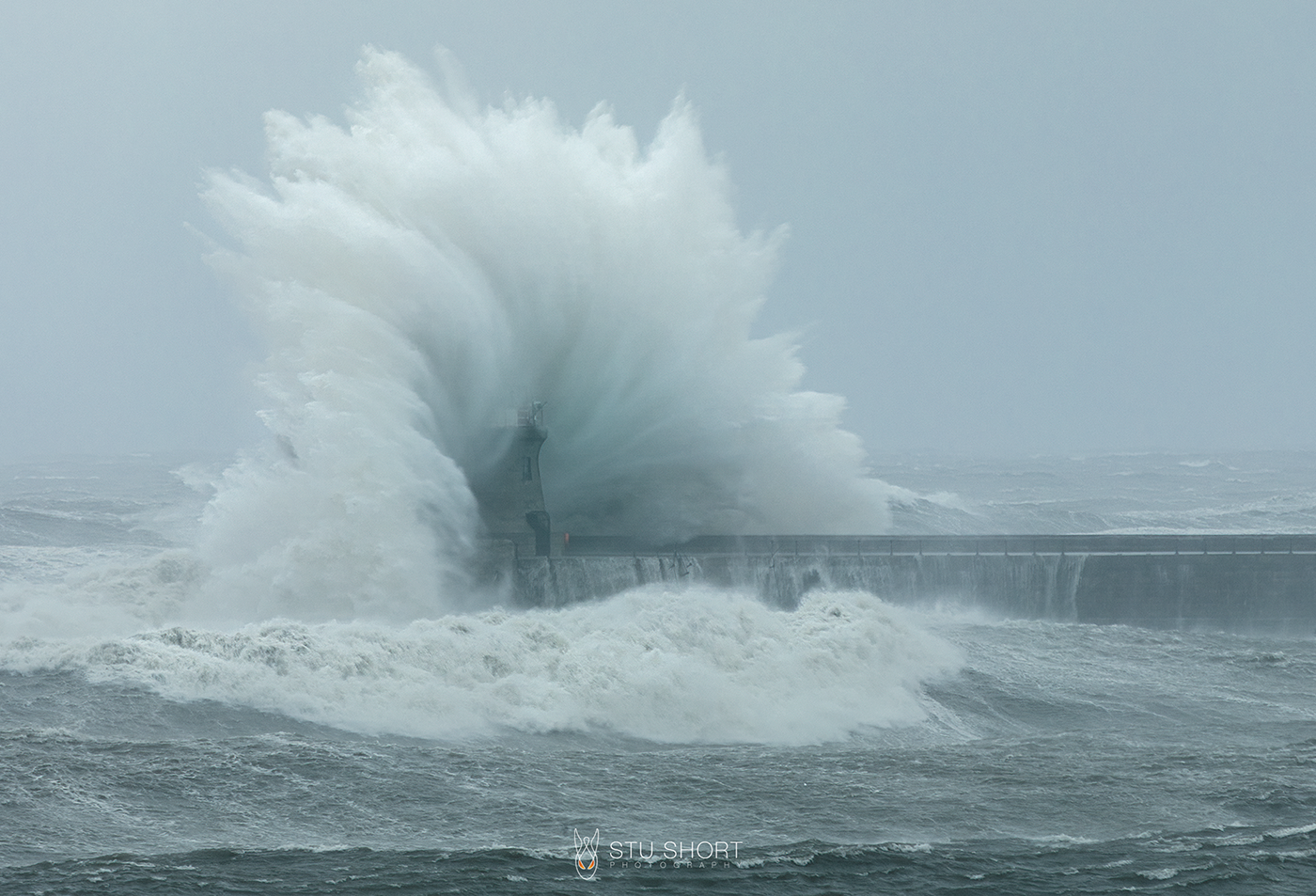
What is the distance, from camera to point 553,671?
55.8ft

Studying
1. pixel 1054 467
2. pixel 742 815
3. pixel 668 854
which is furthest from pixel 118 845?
pixel 1054 467

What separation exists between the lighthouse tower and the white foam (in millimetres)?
5451

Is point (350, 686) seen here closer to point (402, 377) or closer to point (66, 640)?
point (66, 640)

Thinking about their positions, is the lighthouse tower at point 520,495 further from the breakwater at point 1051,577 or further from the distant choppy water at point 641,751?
the distant choppy water at point 641,751

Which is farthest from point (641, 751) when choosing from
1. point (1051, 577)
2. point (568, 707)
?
point (1051, 577)

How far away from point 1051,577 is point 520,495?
431 inches

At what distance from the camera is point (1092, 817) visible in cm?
1211

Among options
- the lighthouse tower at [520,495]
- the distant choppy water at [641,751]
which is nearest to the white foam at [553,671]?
the distant choppy water at [641,751]

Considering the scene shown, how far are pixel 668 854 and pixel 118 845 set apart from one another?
4.66m

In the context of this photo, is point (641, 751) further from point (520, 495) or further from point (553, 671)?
point (520, 495)

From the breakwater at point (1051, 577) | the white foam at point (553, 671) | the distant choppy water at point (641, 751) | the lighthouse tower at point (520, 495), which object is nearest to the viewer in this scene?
the distant choppy water at point (641, 751)

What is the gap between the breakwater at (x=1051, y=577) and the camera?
2511cm

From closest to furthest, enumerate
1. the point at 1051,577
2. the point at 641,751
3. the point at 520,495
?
the point at 641,751 → the point at 520,495 → the point at 1051,577

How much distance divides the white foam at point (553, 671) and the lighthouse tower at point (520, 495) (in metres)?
5.45
